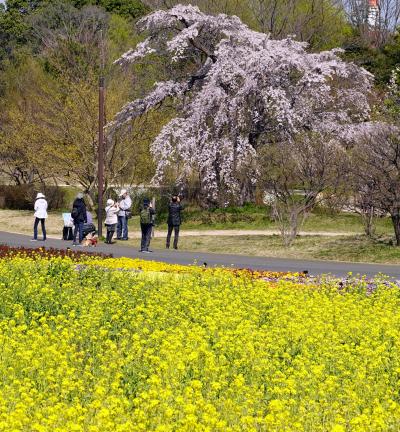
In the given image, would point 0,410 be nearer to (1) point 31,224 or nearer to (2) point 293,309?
(2) point 293,309

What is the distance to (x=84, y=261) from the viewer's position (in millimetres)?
20641

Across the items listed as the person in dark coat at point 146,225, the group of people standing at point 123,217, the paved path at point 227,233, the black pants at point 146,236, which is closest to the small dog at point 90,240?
the group of people standing at point 123,217

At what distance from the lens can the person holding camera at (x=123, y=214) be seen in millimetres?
31547

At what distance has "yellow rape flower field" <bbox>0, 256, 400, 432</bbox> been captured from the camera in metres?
7.62

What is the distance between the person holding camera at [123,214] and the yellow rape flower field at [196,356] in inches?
566

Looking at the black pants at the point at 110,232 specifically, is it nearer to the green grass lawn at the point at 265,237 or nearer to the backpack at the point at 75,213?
the green grass lawn at the point at 265,237

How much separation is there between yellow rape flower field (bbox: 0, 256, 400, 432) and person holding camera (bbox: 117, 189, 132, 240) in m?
14.4

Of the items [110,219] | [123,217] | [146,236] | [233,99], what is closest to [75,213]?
[110,219]

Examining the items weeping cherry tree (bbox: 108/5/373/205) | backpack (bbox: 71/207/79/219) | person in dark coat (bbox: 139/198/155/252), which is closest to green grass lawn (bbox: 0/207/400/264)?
weeping cherry tree (bbox: 108/5/373/205)

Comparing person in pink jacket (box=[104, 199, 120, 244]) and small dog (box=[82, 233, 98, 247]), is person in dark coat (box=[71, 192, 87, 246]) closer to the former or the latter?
small dog (box=[82, 233, 98, 247])

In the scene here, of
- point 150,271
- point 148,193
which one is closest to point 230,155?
point 148,193

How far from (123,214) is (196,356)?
22.1 metres

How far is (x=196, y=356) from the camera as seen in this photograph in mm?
9836

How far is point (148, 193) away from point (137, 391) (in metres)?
33.6
